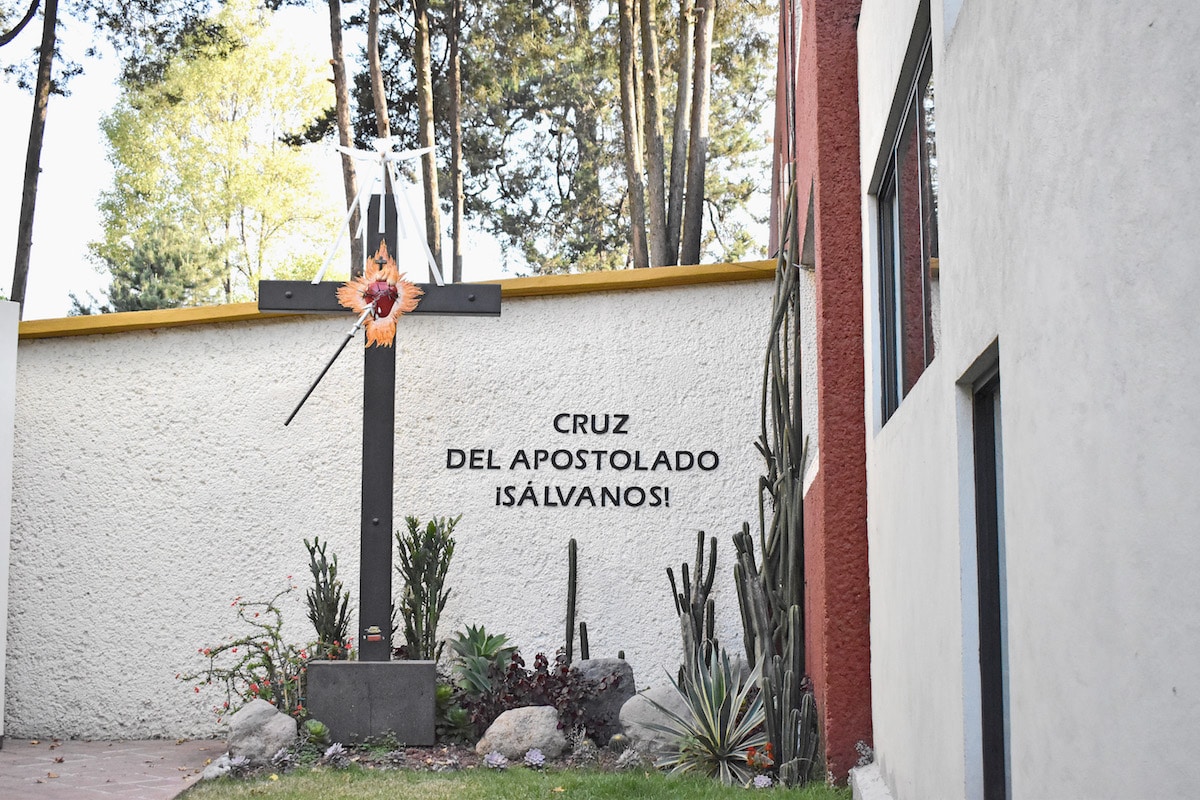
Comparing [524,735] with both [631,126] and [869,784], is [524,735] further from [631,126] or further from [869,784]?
[631,126]

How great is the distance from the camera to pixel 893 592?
4.64 m

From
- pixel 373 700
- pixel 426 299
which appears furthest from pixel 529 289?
pixel 373 700

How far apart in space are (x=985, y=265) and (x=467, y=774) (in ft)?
14.8

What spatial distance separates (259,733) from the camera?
22.1ft

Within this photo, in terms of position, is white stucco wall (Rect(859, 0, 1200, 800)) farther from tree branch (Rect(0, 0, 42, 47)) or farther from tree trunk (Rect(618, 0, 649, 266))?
tree branch (Rect(0, 0, 42, 47))

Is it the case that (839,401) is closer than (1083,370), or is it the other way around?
(1083,370)

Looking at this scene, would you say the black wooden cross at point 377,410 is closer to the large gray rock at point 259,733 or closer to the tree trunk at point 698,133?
the large gray rock at point 259,733

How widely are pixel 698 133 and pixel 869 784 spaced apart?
12.0 meters

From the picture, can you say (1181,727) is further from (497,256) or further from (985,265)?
(497,256)

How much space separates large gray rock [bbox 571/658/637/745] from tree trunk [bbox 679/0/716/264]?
8928 mm

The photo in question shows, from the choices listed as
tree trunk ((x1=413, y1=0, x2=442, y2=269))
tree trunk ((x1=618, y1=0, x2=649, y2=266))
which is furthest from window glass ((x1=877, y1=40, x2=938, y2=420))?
tree trunk ((x1=413, y1=0, x2=442, y2=269))

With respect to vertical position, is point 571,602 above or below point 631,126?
below

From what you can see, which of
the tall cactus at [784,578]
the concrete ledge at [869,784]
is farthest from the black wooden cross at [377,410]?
the concrete ledge at [869,784]

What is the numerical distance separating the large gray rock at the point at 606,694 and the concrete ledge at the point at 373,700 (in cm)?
91
